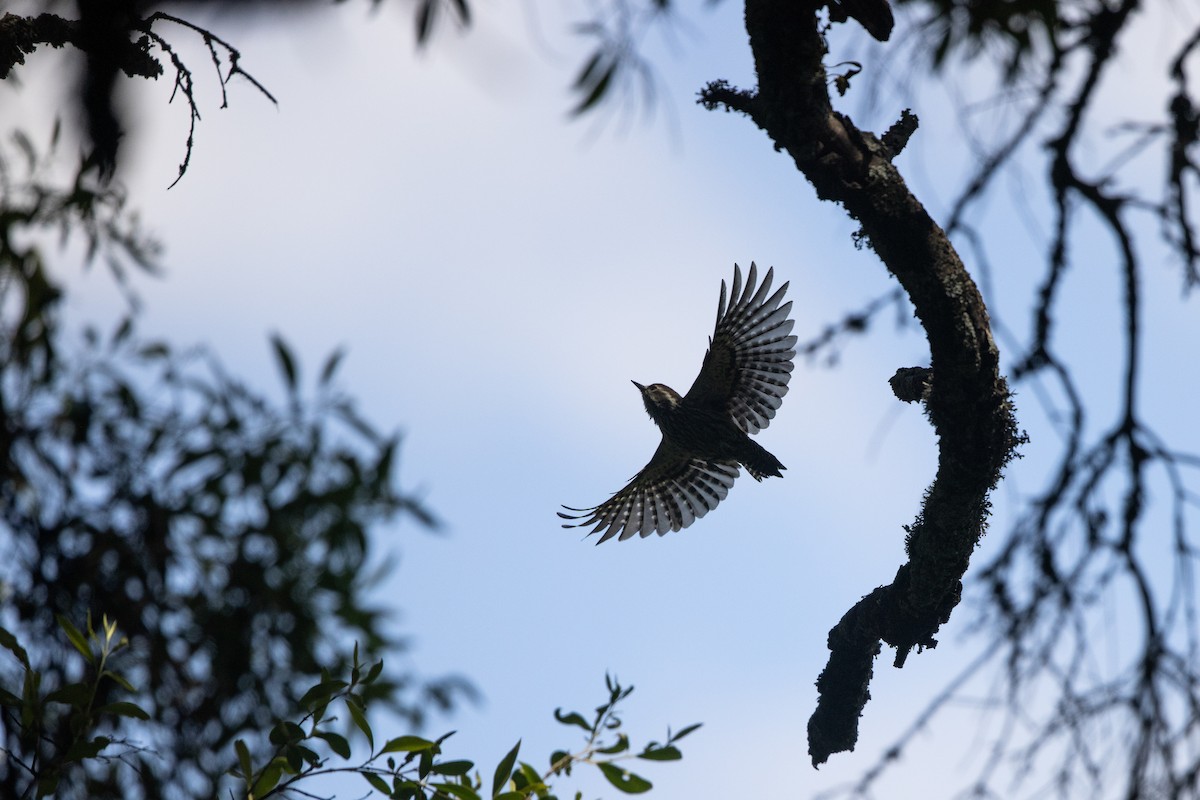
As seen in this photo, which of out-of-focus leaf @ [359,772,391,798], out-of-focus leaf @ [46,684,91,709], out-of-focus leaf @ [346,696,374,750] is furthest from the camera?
out-of-focus leaf @ [359,772,391,798]

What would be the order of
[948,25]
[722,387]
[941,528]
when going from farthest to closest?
[722,387] → [941,528] → [948,25]

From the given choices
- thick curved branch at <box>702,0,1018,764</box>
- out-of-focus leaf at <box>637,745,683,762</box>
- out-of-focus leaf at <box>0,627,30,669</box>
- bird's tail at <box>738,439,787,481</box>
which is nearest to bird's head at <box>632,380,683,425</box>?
bird's tail at <box>738,439,787,481</box>

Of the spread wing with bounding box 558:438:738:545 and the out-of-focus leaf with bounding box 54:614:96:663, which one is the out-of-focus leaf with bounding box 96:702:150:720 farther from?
the spread wing with bounding box 558:438:738:545

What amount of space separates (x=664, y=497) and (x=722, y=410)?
2.48 ft

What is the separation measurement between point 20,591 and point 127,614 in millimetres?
180

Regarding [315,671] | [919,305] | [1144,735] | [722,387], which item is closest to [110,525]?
[315,671]

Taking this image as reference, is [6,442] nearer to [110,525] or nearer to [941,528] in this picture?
[110,525]

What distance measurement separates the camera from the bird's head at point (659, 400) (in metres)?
6.19

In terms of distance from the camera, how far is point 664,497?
665 cm

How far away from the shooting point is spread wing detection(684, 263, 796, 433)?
5902 mm

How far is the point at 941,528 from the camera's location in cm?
391

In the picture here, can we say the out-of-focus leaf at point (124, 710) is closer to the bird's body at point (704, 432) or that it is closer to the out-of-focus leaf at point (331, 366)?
the out-of-focus leaf at point (331, 366)

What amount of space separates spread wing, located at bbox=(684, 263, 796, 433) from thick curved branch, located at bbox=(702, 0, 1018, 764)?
194 cm

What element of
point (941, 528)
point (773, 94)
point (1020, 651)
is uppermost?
point (773, 94)
